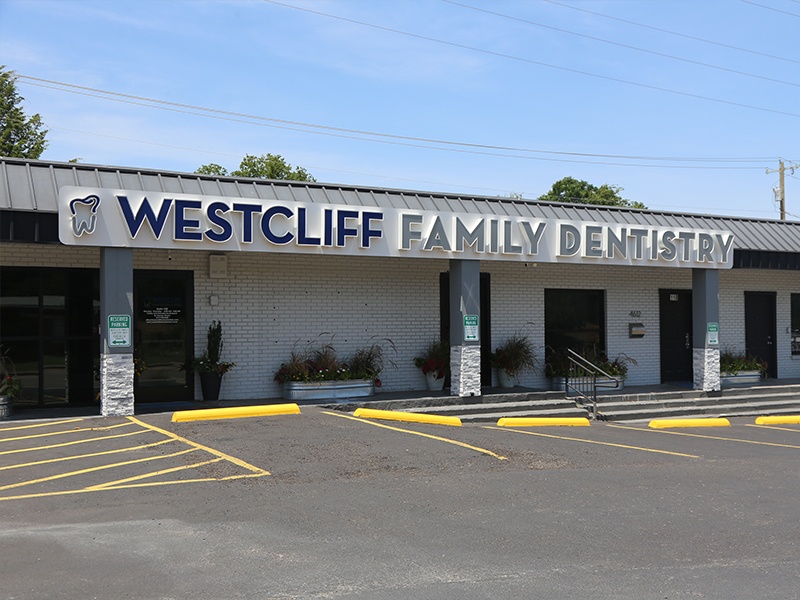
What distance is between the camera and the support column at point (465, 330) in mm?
16438

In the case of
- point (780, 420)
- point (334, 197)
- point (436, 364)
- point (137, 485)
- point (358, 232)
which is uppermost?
point (334, 197)

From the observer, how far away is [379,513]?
8.15 m

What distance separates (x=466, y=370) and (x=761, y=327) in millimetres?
11254

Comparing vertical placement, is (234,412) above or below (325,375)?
below

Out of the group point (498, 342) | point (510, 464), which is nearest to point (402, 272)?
point (498, 342)

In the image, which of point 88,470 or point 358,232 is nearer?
point 88,470

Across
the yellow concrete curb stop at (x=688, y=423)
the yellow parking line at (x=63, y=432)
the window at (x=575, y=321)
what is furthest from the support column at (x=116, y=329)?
the window at (x=575, y=321)

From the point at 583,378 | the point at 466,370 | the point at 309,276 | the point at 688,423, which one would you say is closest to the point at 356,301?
the point at 309,276

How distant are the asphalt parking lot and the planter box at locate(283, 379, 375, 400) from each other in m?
2.94

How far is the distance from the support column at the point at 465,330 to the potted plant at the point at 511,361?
7.75 feet

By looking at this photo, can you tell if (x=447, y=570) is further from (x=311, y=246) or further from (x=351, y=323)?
(x=351, y=323)

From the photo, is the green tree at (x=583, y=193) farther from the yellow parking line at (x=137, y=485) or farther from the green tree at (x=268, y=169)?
the yellow parking line at (x=137, y=485)

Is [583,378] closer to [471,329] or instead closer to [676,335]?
[471,329]

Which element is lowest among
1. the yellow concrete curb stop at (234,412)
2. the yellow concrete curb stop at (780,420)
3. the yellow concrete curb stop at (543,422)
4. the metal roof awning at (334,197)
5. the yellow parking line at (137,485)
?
the yellow concrete curb stop at (780,420)
